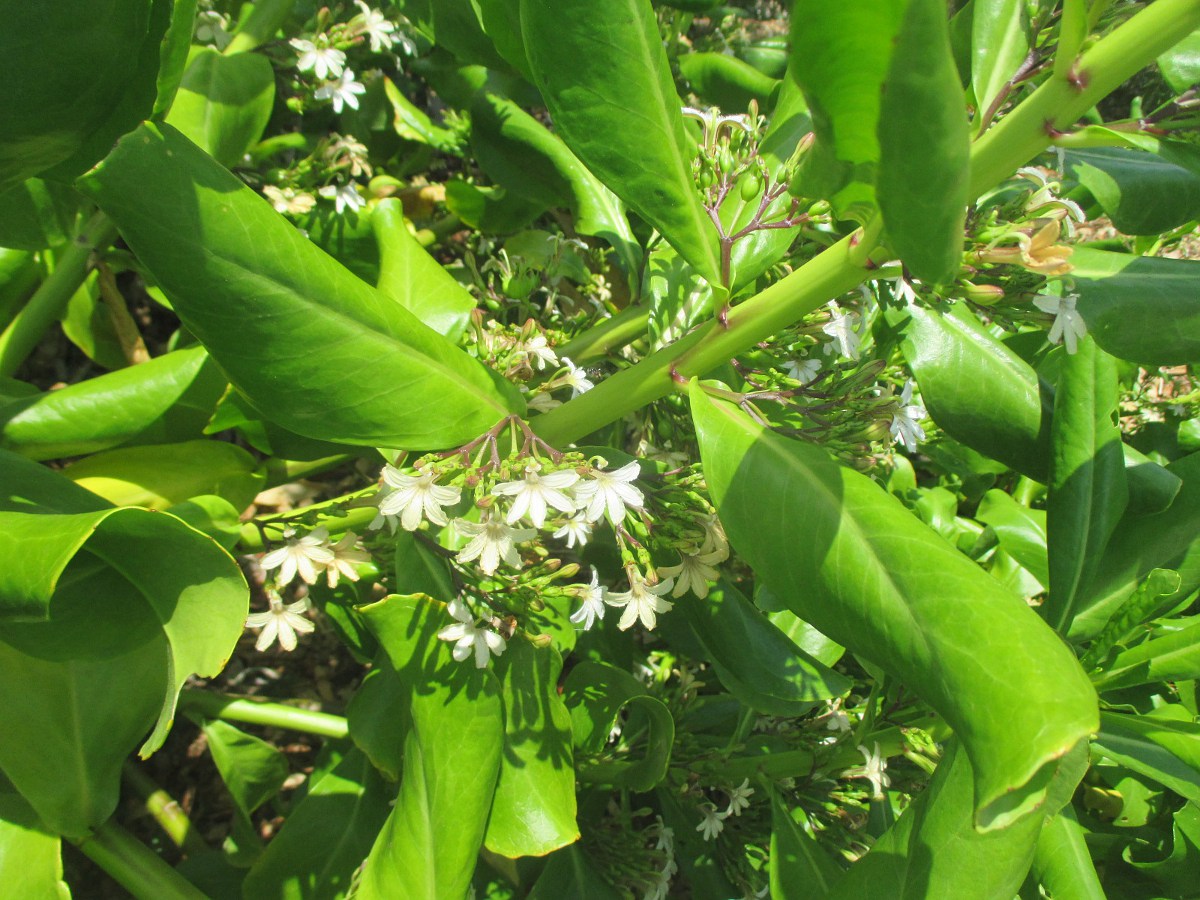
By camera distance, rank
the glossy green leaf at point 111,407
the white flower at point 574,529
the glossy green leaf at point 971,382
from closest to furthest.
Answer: the white flower at point 574,529 < the glossy green leaf at point 971,382 < the glossy green leaf at point 111,407

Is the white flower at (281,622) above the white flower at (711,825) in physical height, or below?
above

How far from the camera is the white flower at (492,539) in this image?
1381mm

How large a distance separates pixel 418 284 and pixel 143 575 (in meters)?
0.94

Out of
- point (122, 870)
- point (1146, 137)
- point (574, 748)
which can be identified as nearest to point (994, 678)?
point (1146, 137)

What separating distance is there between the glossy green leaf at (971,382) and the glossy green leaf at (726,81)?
1.18m

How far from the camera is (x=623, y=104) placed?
1.29 meters

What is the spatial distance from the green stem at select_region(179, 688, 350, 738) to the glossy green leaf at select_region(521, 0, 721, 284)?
168cm

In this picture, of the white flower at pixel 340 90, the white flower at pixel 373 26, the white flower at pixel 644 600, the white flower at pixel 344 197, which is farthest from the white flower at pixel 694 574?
the white flower at pixel 373 26

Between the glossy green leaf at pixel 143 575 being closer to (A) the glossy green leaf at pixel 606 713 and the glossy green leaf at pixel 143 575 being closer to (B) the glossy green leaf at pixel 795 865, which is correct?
(A) the glossy green leaf at pixel 606 713

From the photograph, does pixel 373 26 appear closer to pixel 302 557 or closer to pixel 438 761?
pixel 302 557

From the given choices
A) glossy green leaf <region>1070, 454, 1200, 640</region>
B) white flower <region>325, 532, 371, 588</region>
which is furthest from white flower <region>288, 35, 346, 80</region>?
glossy green leaf <region>1070, 454, 1200, 640</region>

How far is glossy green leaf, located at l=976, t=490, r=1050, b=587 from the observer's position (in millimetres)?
2383

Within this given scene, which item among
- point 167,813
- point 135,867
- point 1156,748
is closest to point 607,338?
point 1156,748

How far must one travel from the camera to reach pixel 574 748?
6.95 ft
